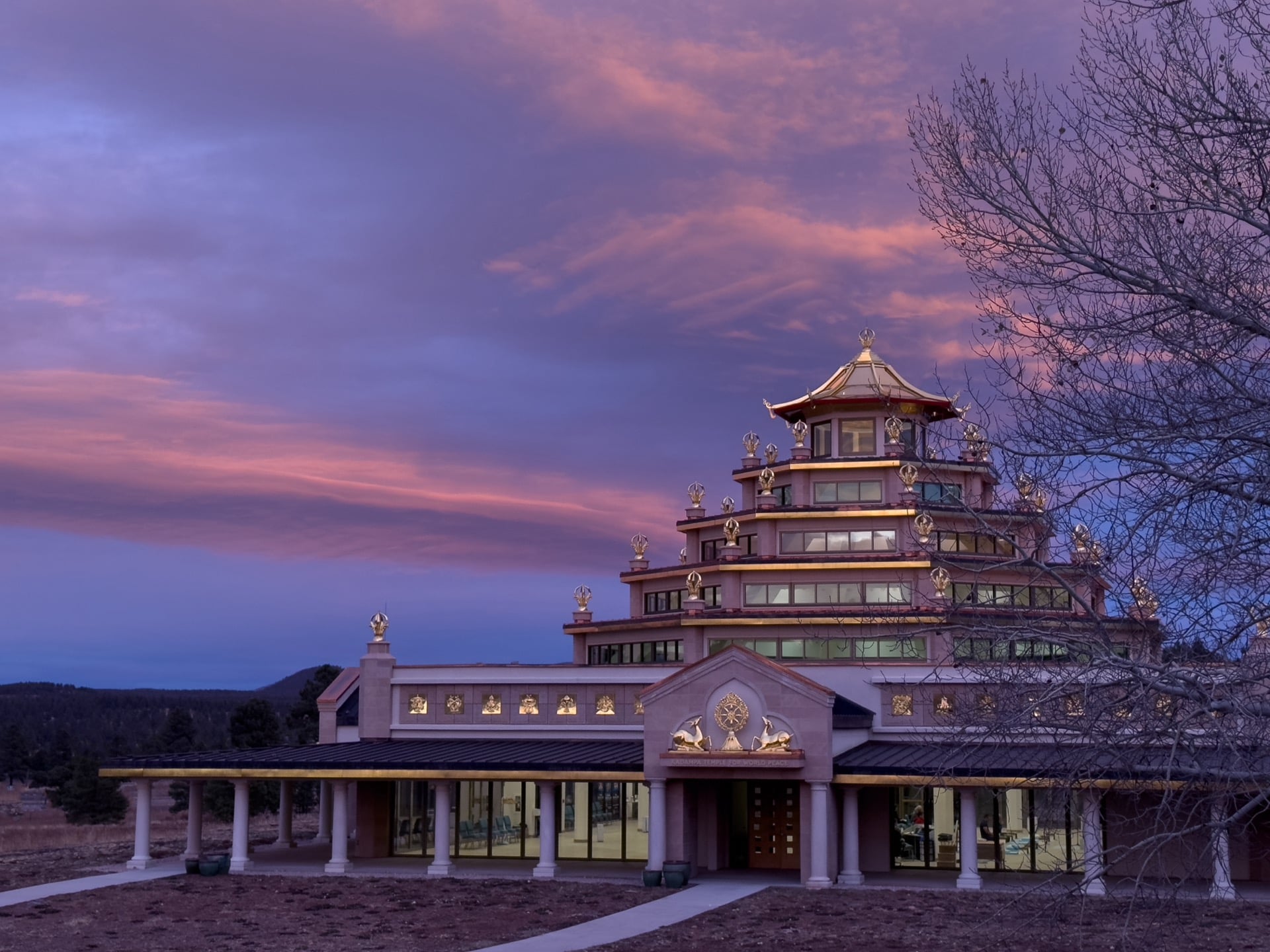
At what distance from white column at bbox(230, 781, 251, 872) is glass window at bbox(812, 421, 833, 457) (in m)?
24.3

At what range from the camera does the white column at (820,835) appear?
4000 centimetres

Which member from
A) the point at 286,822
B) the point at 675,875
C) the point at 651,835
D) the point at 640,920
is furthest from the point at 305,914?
the point at 286,822

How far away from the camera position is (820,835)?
40.1 meters

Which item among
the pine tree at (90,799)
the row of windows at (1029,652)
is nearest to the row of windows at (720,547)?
the row of windows at (1029,652)

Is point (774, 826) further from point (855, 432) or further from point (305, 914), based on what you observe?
point (855, 432)

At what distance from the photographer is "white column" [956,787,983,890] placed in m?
39.5

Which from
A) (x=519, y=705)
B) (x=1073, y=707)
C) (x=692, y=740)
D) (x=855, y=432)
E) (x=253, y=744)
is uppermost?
(x=855, y=432)

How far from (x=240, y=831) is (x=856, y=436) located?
26.3m

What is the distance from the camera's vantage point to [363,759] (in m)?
44.6

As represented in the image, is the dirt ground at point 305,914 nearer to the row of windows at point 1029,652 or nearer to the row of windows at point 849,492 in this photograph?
the row of windows at point 1029,652

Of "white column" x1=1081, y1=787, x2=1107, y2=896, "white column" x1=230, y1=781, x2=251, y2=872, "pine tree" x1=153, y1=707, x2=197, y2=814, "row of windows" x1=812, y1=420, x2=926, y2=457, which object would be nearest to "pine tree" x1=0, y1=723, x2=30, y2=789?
"pine tree" x1=153, y1=707, x2=197, y2=814

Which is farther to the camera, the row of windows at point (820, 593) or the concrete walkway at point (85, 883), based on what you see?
the row of windows at point (820, 593)

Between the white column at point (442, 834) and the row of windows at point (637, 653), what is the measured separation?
464 inches

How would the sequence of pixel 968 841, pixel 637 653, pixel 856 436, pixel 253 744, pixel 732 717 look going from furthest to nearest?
pixel 253 744
pixel 637 653
pixel 856 436
pixel 732 717
pixel 968 841
